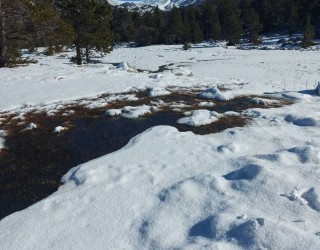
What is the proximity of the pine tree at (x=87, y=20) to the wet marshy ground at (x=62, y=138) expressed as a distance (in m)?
15.2

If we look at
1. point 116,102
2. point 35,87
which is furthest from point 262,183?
point 35,87

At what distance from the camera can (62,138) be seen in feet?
26.4

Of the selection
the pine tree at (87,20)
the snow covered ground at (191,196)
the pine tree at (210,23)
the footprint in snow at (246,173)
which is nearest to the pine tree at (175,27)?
the pine tree at (210,23)

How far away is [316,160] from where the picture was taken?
5641 millimetres

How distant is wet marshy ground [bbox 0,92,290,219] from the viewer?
19.0ft

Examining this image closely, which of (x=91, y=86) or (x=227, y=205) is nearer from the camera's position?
(x=227, y=205)

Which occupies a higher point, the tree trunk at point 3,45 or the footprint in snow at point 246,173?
the tree trunk at point 3,45

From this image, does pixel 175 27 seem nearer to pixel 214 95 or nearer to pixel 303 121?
pixel 214 95

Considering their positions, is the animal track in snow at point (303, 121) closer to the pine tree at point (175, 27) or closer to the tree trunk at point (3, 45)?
the tree trunk at point (3, 45)

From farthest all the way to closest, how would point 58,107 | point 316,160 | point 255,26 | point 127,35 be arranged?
point 127,35 → point 255,26 → point 58,107 → point 316,160

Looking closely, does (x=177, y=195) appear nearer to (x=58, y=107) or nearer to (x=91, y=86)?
(x=58, y=107)

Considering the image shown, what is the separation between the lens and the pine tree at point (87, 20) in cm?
2400

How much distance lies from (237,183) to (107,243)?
217cm

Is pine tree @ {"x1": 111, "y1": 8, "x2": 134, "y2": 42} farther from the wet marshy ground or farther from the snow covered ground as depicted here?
the snow covered ground
